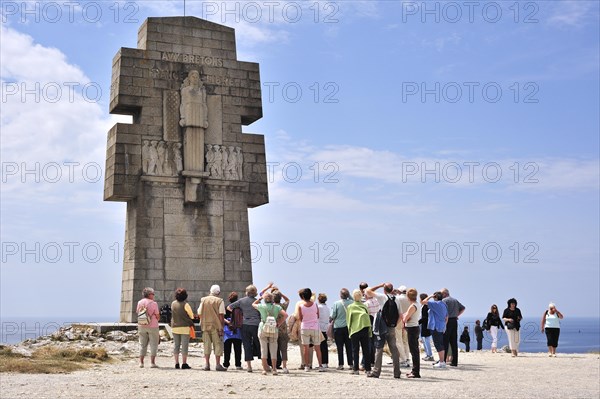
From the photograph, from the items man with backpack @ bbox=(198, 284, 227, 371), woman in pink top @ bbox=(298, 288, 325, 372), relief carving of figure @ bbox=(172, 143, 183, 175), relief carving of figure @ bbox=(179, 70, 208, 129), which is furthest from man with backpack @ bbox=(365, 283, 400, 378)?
relief carving of figure @ bbox=(179, 70, 208, 129)

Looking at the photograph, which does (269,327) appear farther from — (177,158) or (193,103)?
(193,103)

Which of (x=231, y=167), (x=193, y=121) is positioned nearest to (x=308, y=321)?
(x=231, y=167)

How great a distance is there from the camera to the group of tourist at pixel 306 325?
48.8ft

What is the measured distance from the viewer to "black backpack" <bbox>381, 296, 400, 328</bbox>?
14.5m

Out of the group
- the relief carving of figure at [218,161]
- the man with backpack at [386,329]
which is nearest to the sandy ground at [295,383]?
the man with backpack at [386,329]

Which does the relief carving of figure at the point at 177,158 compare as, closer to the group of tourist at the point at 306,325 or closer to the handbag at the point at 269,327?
the group of tourist at the point at 306,325

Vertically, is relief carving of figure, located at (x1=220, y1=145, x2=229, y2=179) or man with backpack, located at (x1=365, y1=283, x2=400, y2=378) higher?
relief carving of figure, located at (x1=220, y1=145, x2=229, y2=179)

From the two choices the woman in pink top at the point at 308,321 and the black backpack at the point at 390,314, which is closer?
the black backpack at the point at 390,314

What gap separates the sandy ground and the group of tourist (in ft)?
1.24

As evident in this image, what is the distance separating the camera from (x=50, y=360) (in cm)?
1603

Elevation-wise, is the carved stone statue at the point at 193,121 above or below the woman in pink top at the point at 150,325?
above

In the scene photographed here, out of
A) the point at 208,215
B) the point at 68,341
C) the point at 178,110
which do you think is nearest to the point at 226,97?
the point at 178,110

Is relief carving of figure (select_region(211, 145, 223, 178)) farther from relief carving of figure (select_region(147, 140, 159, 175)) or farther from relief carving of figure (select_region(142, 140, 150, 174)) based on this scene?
relief carving of figure (select_region(142, 140, 150, 174))

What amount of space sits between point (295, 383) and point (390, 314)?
2.15m
